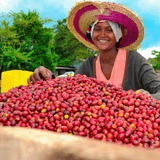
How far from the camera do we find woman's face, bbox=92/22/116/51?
2.77m

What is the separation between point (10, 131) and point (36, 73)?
175 centimetres

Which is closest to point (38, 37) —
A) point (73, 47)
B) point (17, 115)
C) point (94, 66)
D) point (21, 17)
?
point (21, 17)

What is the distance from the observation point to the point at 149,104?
164 cm

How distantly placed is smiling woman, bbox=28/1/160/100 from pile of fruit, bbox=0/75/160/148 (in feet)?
2.64

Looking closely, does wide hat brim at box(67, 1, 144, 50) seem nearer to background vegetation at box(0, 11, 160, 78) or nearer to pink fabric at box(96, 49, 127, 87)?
pink fabric at box(96, 49, 127, 87)

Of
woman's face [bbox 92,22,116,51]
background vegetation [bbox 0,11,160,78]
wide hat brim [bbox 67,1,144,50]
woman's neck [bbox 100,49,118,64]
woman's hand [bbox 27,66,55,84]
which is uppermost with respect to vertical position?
background vegetation [bbox 0,11,160,78]

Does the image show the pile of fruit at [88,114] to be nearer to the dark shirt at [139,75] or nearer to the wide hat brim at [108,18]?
the dark shirt at [139,75]

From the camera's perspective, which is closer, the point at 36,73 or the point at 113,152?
the point at 113,152

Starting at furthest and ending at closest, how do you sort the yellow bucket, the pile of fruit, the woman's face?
the yellow bucket
the woman's face
the pile of fruit

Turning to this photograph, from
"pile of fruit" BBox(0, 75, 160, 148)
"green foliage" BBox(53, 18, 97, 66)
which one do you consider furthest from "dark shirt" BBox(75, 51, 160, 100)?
"green foliage" BBox(53, 18, 97, 66)

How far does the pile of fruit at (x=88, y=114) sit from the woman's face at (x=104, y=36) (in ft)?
4.23

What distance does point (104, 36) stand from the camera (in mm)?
2797

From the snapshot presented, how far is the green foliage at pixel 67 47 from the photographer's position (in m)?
28.6

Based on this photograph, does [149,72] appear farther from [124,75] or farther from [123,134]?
[123,134]
